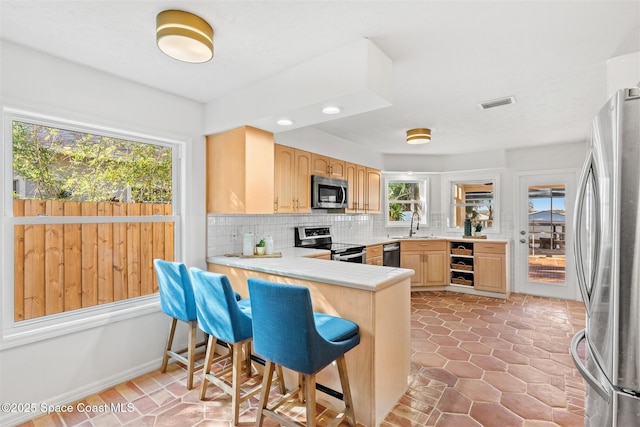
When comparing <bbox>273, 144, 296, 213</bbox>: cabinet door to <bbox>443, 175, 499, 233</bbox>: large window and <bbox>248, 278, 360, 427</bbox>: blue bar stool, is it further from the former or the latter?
<bbox>443, 175, 499, 233</bbox>: large window

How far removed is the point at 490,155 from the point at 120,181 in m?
5.69

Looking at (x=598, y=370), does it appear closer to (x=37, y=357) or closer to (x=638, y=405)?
(x=638, y=405)

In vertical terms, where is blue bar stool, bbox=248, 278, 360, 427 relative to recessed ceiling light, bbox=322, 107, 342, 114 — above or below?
below

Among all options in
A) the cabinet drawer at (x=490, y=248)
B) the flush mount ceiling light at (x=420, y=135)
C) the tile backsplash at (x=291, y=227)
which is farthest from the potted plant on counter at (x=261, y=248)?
the cabinet drawer at (x=490, y=248)

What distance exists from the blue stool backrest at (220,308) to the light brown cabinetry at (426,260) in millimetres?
3961

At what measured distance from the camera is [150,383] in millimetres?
2520

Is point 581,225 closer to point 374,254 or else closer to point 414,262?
point 374,254

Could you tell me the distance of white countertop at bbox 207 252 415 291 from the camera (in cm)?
204

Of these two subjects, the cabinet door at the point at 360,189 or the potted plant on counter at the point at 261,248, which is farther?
the cabinet door at the point at 360,189

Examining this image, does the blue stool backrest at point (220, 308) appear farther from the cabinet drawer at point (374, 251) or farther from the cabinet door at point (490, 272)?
the cabinet door at point (490, 272)

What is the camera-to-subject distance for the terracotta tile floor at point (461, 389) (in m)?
2.06

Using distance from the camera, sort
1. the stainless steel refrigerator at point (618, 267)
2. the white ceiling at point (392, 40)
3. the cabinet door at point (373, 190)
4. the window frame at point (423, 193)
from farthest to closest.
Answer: the window frame at point (423, 193)
the cabinet door at point (373, 190)
the white ceiling at point (392, 40)
the stainless steel refrigerator at point (618, 267)

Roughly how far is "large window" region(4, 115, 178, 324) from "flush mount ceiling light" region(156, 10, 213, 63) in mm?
1240

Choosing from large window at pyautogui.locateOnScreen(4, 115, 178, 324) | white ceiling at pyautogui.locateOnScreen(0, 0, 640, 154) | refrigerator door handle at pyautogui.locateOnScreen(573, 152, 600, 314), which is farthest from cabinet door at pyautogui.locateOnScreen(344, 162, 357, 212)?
refrigerator door handle at pyautogui.locateOnScreen(573, 152, 600, 314)
